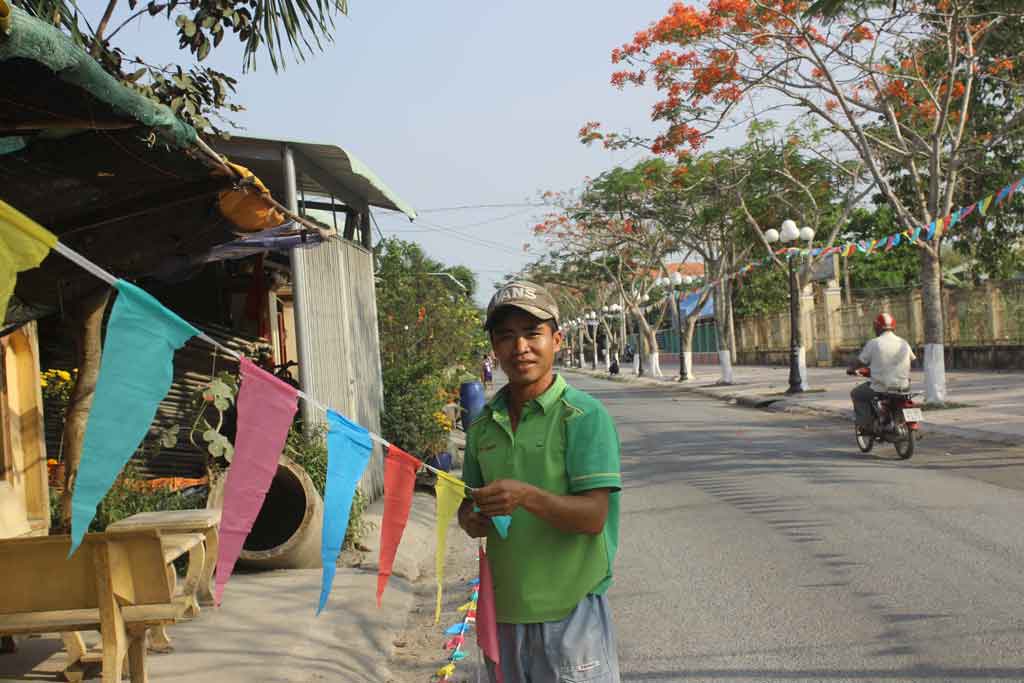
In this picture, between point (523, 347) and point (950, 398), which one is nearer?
point (523, 347)

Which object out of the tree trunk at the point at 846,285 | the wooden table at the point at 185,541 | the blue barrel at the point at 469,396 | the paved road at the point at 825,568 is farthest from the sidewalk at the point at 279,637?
the tree trunk at the point at 846,285

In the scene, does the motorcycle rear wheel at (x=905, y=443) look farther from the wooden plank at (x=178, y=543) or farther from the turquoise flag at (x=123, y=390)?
the turquoise flag at (x=123, y=390)

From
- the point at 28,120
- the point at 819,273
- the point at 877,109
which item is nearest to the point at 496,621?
the point at 28,120

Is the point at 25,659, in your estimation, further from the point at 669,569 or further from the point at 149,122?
the point at 669,569

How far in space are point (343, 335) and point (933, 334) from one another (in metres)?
11.7

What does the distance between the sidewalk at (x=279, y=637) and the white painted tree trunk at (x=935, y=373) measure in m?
A: 13.3

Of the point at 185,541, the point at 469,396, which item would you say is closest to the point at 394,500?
the point at 185,541

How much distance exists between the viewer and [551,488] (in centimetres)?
288

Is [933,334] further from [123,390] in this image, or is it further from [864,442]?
[123,390]

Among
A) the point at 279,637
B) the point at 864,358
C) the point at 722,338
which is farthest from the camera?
the point at 722,338

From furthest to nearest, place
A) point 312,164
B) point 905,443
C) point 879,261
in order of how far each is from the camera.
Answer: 1. point 879,261
2. point 905,443
3. point 312,164

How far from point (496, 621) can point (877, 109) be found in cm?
1777

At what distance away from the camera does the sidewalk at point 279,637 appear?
18.5ft

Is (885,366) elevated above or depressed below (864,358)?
below
